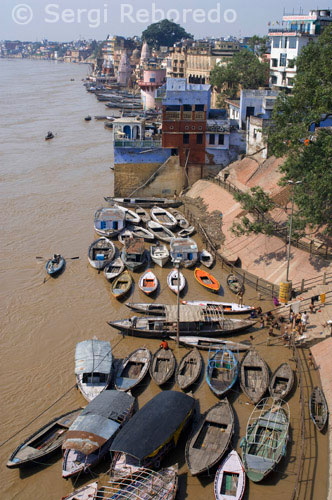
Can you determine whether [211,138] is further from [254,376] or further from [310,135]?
[254,376]

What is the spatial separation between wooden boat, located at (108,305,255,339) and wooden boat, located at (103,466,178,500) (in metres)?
9.18

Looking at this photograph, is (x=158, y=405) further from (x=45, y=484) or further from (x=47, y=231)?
(x=47, y=231)

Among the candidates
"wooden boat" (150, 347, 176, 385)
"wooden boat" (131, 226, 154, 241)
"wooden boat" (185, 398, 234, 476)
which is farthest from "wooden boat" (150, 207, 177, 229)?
"wooden boat" (185, 398, 234, 476)

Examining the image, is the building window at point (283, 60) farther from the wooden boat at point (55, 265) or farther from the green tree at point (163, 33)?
the green tree at point (163, 33)

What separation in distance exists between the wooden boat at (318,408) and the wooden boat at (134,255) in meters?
15.4

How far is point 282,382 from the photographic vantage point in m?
22.3

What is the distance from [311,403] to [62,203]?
3278 cm

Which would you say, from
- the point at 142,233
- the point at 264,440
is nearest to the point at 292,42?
the point at 142,233

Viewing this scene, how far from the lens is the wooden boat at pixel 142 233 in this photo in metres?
37.6

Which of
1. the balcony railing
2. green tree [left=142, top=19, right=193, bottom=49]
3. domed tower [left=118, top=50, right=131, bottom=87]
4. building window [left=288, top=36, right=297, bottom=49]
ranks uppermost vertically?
green tree [left=142, top=19, right=193, bottom=49]

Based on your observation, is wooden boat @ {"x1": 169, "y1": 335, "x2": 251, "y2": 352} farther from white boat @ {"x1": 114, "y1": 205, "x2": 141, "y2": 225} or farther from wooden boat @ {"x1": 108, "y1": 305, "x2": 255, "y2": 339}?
white boat @ {"x1": 114, "y1": 205, "x2": 141, "y2": 225}

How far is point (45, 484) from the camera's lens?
58.6ft

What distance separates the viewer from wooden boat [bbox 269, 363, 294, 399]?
70.1 feet

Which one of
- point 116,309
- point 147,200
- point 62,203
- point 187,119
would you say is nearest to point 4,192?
point 62,203
